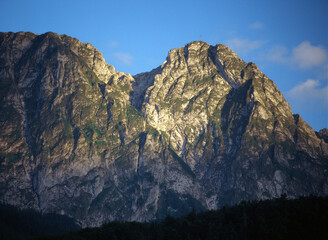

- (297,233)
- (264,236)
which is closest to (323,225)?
(297,233)

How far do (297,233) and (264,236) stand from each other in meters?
15.1

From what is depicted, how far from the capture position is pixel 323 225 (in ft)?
648

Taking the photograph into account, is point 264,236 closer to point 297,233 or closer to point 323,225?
point 297,233

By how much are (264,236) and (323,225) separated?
2758 centimetres

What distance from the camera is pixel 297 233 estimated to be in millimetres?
194625

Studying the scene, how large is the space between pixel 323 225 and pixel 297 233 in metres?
13.6

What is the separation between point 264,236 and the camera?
19962 cm
